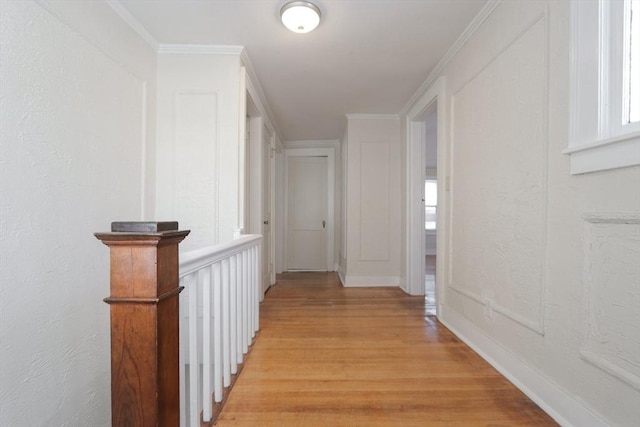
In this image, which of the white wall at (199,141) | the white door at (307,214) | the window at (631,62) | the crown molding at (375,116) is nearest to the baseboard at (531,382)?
the window at (631,62)

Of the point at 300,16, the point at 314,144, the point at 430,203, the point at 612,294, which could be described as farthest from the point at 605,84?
the point at 430,203

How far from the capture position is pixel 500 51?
1743 millimetres

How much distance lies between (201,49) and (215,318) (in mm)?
A: 2129

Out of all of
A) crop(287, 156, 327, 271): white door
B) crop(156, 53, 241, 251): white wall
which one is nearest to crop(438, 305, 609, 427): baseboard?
crop(156, 53, 241, 251): white wall

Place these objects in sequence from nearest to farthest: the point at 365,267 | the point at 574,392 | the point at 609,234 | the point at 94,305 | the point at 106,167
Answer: the point at 609,234, the point at 574,392, the point at 94,305, the point at 106,167, the point at 365,267

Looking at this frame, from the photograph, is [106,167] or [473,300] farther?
[473,300]

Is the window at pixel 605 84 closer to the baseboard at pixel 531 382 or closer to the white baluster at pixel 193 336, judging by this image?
the baseboard at pixel 531 382

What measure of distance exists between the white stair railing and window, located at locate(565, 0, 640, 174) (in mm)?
1587

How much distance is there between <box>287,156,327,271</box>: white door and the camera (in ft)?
17.2

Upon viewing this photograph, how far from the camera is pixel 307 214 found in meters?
5.28

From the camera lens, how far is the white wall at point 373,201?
12.8 ft

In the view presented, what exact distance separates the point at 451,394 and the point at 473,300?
73 cm

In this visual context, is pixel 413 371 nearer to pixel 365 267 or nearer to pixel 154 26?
pixel 365 267

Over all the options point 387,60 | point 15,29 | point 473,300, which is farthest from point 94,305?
point 387,60
